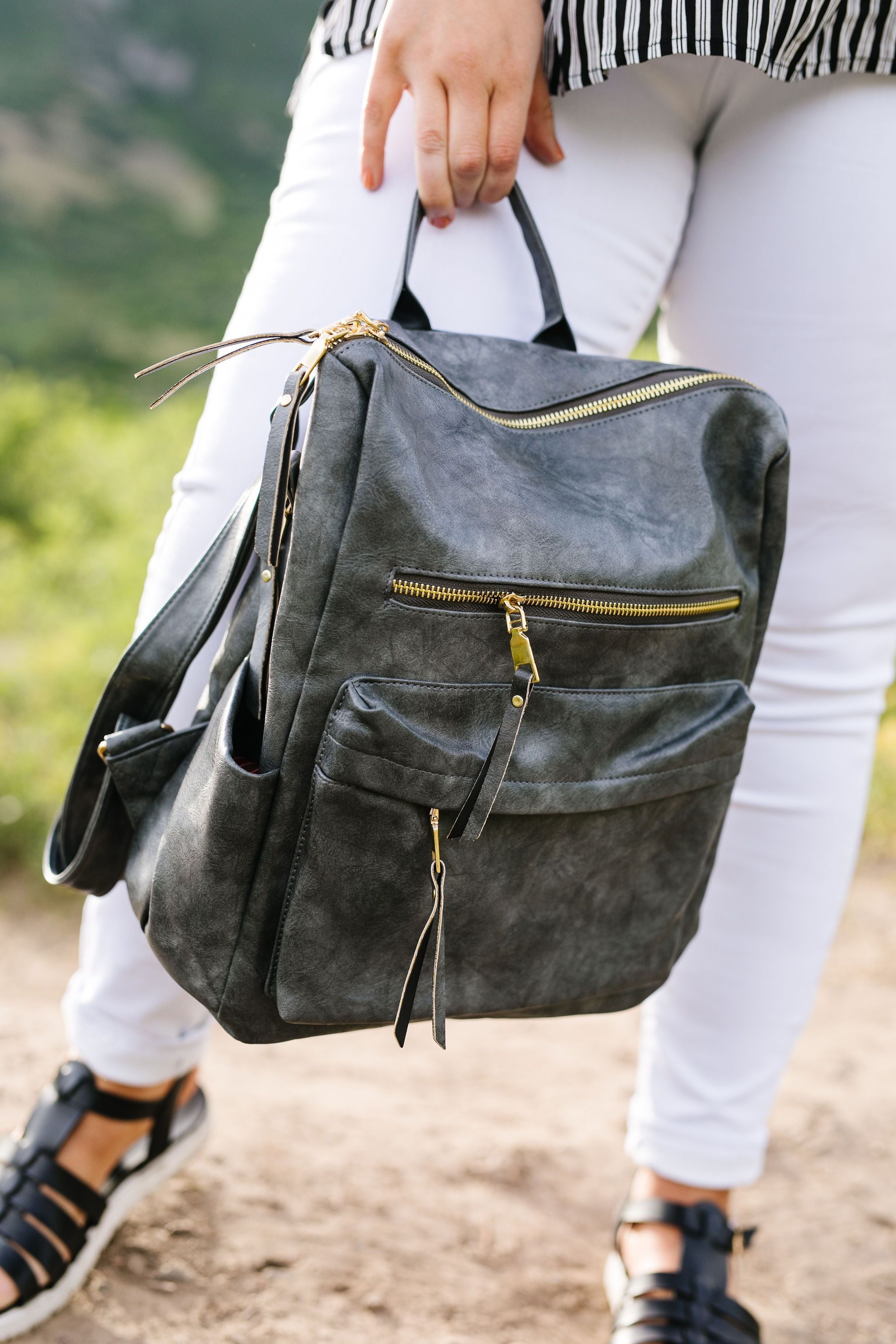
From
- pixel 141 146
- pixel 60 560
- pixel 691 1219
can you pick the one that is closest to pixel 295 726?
pixel 691 1219

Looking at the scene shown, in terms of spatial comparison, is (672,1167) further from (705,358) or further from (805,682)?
(705,358)

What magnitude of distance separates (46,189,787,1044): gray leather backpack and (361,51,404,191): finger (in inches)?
2.6

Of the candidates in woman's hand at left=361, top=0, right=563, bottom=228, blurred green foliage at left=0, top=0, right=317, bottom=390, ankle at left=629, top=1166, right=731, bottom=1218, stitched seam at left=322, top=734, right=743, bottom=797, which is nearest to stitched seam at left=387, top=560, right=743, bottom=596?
stitched seam at left=322, top=734, right=743, bottom=797

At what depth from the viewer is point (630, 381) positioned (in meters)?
1.00

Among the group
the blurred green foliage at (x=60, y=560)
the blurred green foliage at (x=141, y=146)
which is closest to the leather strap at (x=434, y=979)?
the blurred green foliage at (x=60, y=560)

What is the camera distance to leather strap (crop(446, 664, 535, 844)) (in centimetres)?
89

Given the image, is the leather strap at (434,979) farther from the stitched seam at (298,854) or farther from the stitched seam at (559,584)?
the stitched seam at (559,584)

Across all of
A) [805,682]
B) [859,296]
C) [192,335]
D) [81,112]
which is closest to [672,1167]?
[805,682]

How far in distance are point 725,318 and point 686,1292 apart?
38.7 inches

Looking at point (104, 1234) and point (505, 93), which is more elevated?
point (505, 93)

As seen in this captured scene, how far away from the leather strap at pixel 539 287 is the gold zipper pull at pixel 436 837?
38cm

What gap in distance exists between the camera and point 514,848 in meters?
0.96

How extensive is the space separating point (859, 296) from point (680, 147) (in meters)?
0.21

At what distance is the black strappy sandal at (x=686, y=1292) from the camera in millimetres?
1199
